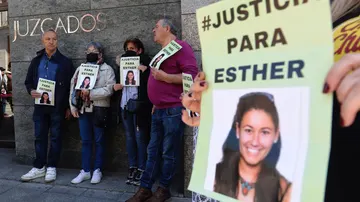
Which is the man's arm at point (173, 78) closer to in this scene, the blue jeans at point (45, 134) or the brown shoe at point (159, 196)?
the brown shoe at point (159, 196)

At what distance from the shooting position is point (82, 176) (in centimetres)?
407

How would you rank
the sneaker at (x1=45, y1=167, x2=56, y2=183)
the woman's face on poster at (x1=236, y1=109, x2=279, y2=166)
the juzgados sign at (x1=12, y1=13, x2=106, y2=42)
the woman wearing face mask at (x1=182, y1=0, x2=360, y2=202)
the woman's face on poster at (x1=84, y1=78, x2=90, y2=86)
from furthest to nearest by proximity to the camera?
1. the juzgados sign at (x1=12, y1=13, x2=106, y2=42)
2. the sneaker at (x1=45, y1=167, x2=56, y2=183)
3. the woman's face on poster at (x1=84, y1=78, x2=90, y2=86)
4. the woman's face on poster at (x1=236, y1=109, x2=279, y2=166)
5. the woman wearing face mask at (x1=182, y1=0, x2=360, y2=202)

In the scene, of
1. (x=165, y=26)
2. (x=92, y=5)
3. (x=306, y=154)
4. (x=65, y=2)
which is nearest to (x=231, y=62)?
(x=306, y=154)

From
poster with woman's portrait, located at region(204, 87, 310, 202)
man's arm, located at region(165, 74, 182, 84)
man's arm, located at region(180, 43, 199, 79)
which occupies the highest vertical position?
man's arm, located at region(180, 43, 199, 79)

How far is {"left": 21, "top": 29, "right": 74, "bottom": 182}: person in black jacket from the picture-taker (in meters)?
4.11

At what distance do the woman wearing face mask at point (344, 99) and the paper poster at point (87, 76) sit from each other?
9.85 feet

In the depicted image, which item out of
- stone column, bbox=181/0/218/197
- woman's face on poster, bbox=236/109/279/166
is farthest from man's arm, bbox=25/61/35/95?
woman's face on poster, bbox=236/109/279/166

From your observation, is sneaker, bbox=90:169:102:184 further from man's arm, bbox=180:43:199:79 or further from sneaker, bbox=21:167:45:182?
man's arm, bbox=180:43:199:79

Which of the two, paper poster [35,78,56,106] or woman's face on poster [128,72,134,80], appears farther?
paper poster [35,78,56,106]

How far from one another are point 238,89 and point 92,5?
387 cm

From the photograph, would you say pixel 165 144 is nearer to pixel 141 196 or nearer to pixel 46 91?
pixel 141 196

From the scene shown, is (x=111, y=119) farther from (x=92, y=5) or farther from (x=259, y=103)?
(x=259, y=103)

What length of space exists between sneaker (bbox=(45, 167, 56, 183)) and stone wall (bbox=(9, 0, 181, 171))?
0.43 metres

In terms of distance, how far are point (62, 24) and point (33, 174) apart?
2.08 metres
